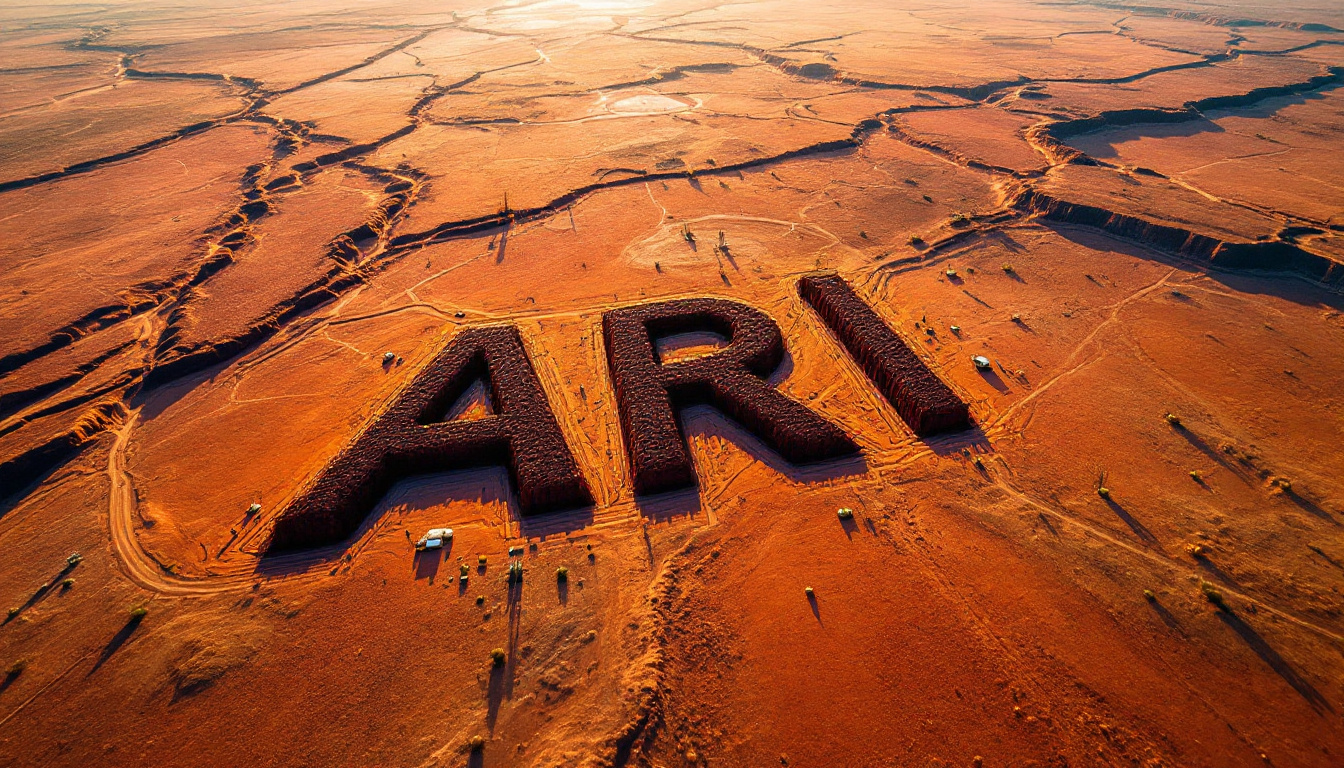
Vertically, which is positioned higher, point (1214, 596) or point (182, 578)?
point (182, 578)

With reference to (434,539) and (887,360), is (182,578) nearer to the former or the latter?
(434,539)

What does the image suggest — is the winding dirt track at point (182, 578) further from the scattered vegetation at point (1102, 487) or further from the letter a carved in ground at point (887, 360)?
the scattered vegetation at point (1102, 487)

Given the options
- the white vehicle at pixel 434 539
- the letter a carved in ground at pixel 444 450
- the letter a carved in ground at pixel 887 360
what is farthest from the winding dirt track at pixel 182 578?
the letter a carved in ground at pixel 887 360

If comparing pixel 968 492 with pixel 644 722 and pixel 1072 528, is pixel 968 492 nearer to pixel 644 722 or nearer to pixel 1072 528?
pixel 1072 528

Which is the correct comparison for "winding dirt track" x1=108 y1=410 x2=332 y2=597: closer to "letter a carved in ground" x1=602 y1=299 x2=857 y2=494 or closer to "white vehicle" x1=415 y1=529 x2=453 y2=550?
"white vehicle" x1=415 y1=529 x2=453 y2=550

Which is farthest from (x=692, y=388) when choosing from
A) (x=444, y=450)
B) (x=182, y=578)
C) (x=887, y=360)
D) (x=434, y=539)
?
(x=182, y=578)

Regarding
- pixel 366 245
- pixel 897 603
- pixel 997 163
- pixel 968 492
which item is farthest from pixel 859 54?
pixel 897 603
